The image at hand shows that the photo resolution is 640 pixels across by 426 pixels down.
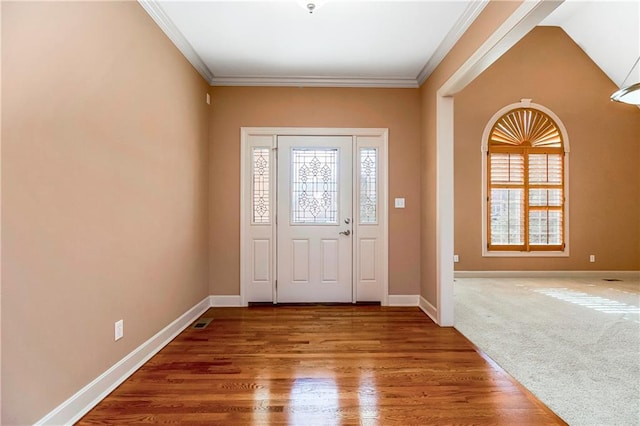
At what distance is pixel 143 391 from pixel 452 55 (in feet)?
12.0

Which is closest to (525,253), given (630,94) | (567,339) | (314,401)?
(630,94)

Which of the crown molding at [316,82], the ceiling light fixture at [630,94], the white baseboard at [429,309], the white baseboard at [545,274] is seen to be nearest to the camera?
the ceiling light fixture at [630,94]

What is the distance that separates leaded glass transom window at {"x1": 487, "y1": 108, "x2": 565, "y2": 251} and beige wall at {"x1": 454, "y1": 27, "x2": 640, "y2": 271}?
0.23 m

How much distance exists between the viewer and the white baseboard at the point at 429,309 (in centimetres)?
360

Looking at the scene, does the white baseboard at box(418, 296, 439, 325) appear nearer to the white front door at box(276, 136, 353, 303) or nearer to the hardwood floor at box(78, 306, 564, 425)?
the hardwood floor at box(78, 306, 564, 425)

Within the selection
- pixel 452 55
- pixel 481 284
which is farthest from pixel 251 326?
pixel 481 284

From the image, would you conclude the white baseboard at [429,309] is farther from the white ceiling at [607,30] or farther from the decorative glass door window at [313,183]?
the white ceiling at [607,30]

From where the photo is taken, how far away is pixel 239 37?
317 centimetres

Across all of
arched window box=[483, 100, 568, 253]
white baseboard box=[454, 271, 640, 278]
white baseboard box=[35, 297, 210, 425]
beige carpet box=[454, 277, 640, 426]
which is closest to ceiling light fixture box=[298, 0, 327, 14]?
white baseboard box=[35, 297, 210, 425]

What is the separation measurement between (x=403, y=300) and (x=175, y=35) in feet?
12.2

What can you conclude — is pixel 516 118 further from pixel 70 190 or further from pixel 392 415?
pixel 70 190

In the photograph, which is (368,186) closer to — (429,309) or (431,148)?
(431,148)

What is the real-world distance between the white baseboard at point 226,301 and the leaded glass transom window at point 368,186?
1.81m

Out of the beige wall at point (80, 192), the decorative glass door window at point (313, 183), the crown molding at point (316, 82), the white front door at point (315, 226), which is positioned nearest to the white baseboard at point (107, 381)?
the beige wall at point (80, 192)
